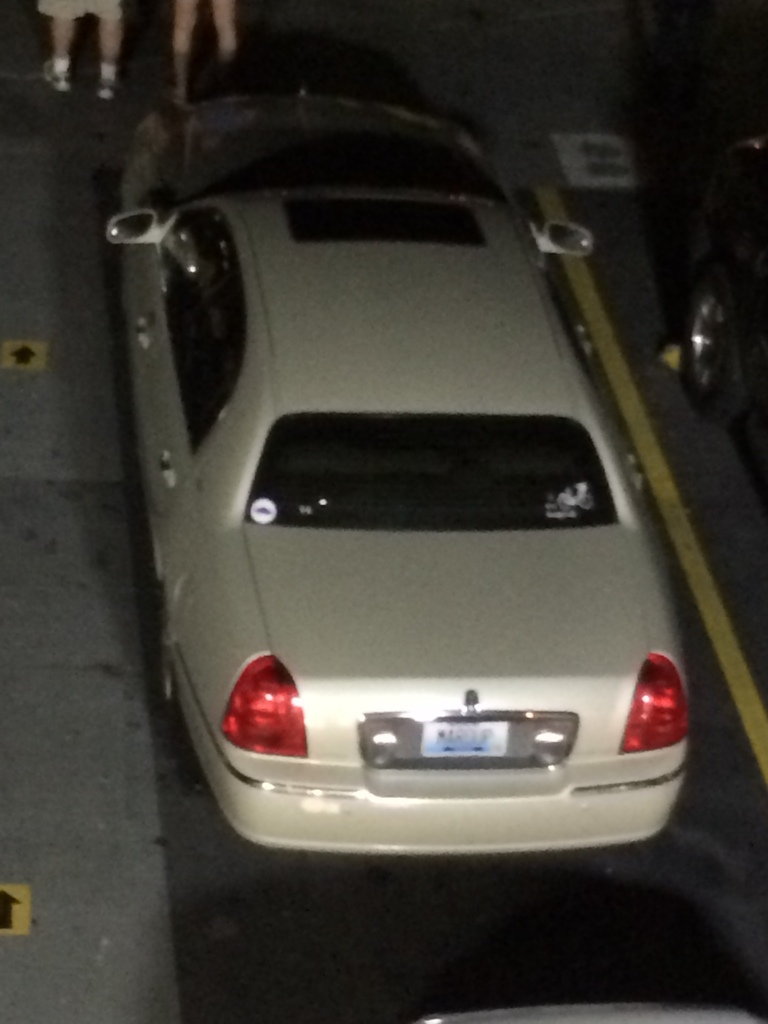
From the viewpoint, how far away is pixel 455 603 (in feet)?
15.6

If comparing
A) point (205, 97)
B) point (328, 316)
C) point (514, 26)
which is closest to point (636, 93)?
point (514, 26)

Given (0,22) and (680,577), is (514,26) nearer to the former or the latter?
(0,22)

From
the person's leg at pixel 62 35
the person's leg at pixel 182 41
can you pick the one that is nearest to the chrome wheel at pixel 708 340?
the person's leg at pixel 182 41

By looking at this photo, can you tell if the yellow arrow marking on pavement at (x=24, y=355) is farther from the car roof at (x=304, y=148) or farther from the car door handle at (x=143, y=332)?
the car door handle at (x=143, y=332)

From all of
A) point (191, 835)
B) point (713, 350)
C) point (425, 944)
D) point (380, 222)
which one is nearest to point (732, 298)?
point (713, 350)

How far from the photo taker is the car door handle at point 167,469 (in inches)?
212

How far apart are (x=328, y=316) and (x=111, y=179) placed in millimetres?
4176

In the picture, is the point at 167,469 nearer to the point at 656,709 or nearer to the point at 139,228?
the point at 139,228

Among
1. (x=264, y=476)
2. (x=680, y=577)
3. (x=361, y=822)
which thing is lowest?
(x=680, y=577)

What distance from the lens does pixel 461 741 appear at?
15.2 ft

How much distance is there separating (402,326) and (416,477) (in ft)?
1.91

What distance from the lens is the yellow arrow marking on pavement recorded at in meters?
7.58

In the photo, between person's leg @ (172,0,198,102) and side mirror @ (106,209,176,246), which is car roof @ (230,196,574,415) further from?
person's leg @ (172,0,198,102)

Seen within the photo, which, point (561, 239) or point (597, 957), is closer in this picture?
point (597, 957)
